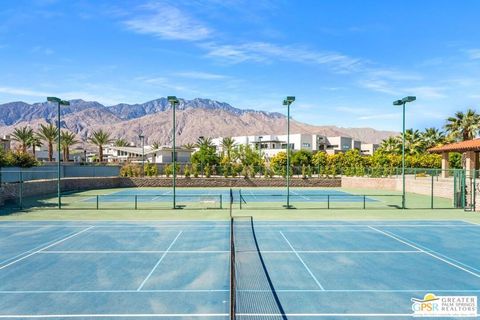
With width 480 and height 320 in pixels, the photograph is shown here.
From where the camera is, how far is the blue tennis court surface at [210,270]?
33.7 ft

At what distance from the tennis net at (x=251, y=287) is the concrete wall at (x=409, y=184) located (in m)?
29.0

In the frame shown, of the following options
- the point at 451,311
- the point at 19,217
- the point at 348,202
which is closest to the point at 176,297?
the point at 451,311

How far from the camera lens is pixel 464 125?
6031 cm

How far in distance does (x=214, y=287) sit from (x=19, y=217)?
19828mm

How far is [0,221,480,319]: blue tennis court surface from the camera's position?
10.3m

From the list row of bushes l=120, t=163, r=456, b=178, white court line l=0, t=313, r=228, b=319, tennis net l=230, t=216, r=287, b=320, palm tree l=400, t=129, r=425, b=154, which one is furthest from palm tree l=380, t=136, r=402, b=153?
white court line l=0, t=313, r=228, b=319

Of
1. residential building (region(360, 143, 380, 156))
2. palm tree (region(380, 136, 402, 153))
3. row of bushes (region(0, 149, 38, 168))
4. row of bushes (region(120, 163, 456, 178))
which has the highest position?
residential building (region(360, 143, 380, 156))

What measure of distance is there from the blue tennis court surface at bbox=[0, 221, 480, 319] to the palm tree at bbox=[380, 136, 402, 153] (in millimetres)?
51385

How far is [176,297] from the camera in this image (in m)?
10.9

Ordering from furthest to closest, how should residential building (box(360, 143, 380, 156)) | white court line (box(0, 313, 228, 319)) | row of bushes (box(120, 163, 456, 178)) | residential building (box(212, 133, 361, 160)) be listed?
residential building (box(360, 143, 380, 156)), residential building (box(212, 133, 361, 160)), row of bushes (box(120, 163, 456, 178)), white court line (box(0, 313, 228, 319))

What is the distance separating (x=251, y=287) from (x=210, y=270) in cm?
226

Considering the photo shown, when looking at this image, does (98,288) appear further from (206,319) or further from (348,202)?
(348,202)

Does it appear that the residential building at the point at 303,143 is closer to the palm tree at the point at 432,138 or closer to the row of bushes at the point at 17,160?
the palm tree at the point at 432,138

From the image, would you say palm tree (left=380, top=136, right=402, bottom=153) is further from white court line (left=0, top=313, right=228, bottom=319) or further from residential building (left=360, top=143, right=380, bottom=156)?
residential building (left=360, top=143, right=380, bottom=156)
